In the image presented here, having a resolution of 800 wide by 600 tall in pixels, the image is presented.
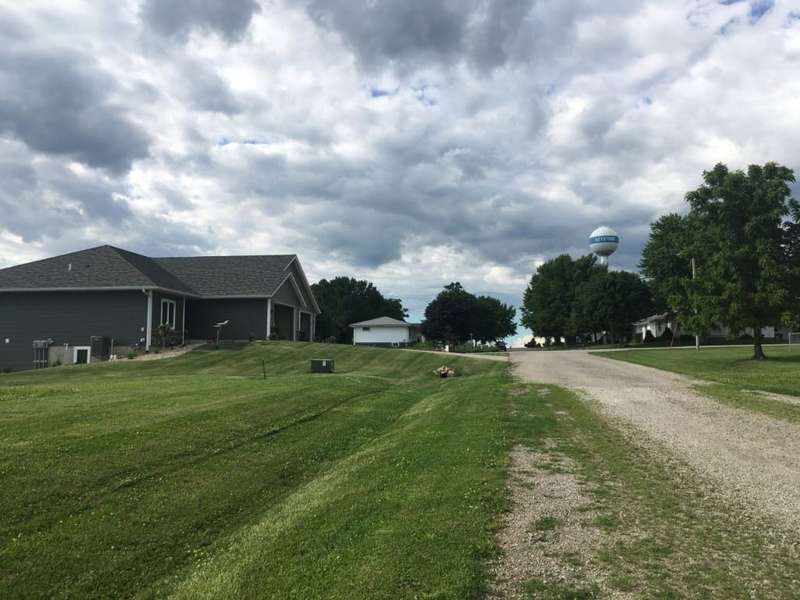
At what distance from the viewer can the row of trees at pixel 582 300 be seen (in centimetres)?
5919

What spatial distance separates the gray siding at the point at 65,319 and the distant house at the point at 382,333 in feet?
108

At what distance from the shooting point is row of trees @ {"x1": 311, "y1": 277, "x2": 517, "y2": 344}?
63906mm

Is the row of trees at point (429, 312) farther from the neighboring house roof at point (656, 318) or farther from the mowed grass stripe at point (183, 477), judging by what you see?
the mowed grass stripe at point (183, 477)

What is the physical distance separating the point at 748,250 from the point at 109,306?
3213 cm

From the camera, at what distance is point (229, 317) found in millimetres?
35406

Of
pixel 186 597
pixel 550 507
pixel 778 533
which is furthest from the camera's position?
pixel 550 507


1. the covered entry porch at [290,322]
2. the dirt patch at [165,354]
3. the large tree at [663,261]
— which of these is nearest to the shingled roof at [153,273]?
the covered entry porch at [290,322]

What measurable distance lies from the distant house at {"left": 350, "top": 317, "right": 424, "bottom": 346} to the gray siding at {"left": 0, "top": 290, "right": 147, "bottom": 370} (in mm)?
33063

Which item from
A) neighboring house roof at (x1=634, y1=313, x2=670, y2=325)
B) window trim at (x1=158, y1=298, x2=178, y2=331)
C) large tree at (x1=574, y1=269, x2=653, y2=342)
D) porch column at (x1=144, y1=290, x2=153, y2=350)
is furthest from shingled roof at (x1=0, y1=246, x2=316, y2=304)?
neighboring house roof at (x1=634, y1=313, x2=670, y2=325)

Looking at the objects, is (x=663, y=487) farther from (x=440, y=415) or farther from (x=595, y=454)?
(x=440, y=415)

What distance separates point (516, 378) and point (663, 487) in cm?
1315

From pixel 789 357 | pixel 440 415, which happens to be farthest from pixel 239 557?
pixel 789 357

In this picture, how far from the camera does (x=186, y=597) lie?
4.61 m

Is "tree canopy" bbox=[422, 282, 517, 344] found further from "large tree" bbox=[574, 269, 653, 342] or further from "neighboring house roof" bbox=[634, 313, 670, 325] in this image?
"neighboring house roof" bbox=[634, 313, 670, 325]
